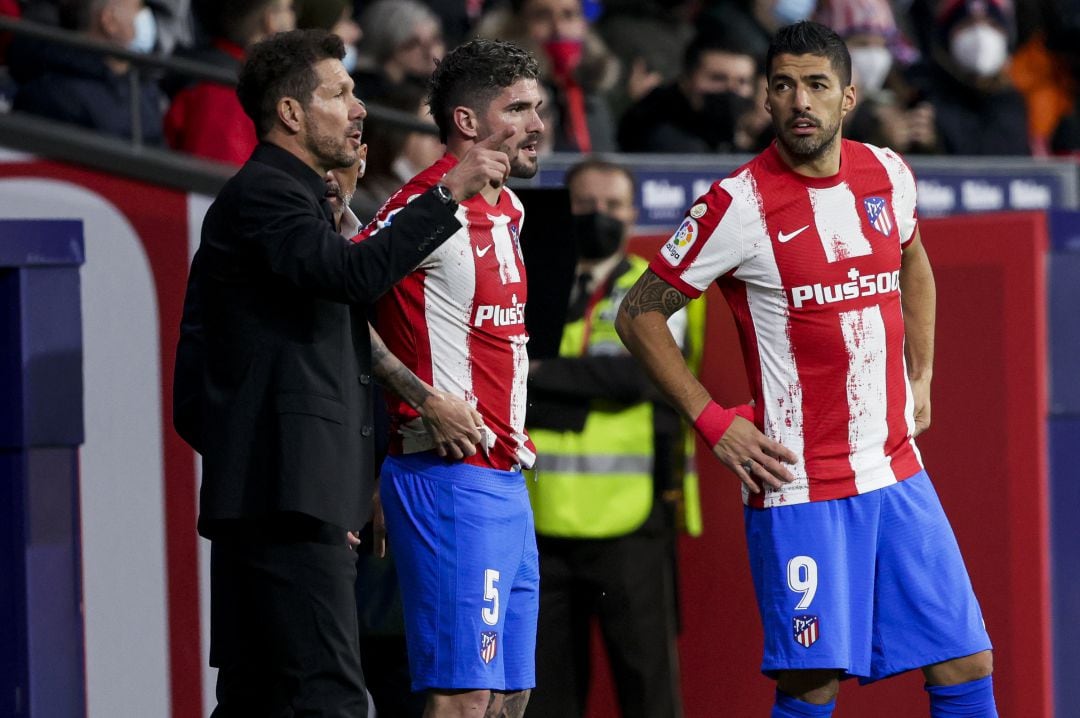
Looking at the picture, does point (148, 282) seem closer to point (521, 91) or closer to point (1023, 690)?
point (521, 91)

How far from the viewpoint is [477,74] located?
473cm

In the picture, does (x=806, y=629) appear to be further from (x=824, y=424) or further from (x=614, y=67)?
(x=614, y=67)

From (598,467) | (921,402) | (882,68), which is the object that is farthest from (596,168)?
(882,68)

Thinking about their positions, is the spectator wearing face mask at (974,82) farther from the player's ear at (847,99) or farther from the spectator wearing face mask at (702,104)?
the player's ear at (847,99)

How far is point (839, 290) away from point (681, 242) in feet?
1.36

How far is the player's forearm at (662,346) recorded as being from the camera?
4.74 meters

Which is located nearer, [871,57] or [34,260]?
[34,260]

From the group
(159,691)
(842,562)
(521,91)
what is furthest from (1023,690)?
(159,691)

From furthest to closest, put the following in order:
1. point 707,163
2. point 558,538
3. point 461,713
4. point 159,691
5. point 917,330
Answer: point 707,163
point 159,691
point 558,538
point 917,330
point 461,713

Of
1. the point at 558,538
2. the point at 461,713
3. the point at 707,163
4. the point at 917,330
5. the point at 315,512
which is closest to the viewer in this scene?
the point at 315,512

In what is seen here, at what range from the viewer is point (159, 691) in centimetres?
629

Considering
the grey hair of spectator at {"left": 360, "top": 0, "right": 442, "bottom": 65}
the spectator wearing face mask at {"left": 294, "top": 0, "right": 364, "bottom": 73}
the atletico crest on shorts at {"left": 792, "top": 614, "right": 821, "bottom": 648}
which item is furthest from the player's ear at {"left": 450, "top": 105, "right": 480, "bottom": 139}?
the grey hair of spectator at {"left": 360, "top": 0, "right": 442, "bottom": 65}

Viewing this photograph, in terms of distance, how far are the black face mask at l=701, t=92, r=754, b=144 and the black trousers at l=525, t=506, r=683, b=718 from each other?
3085mm

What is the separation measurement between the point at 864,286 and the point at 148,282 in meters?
2.71
